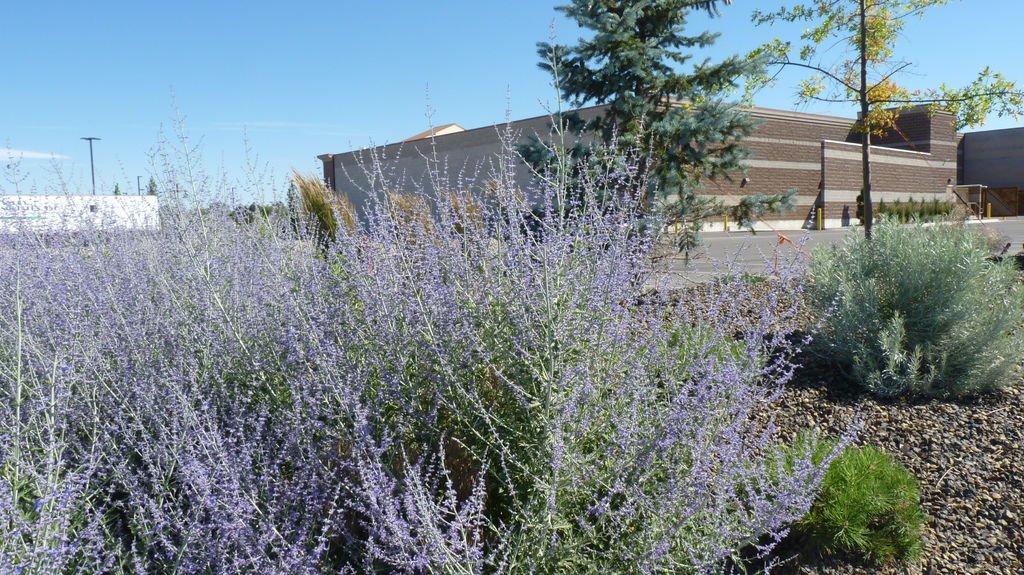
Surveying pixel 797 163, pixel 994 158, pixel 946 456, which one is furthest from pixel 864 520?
pixel 994 158

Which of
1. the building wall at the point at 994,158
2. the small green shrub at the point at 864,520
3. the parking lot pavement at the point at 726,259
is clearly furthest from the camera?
the building wall at the point at 994,158

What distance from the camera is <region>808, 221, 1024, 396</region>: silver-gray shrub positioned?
4371mm

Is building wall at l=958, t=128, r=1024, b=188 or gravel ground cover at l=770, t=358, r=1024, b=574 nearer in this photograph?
gravel ground cover at l=770, t=358, r=1024, b=574

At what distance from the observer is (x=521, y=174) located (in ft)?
81.3

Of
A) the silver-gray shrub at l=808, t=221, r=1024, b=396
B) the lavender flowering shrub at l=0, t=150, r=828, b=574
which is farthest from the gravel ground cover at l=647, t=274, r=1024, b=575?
the lavender flowering shrub at l=0, t=150, r=828, b=574

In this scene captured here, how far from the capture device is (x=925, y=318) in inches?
179

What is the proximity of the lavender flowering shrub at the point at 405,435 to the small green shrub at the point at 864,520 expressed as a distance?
0.78 feet

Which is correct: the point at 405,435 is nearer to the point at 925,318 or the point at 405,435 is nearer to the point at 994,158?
the point at 925,318

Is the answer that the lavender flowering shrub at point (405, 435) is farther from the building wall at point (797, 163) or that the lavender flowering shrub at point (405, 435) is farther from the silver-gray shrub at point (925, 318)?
the building wall at point (797, 163)

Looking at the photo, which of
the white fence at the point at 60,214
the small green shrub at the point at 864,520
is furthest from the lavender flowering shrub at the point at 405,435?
the white fence at the point at 60,214

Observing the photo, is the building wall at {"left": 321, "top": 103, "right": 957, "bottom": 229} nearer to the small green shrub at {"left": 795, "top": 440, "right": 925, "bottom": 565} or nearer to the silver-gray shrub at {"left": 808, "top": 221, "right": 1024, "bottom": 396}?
the silver-gray shrub at {"left": 808, "top": 221, "right": 1024, "bottom": 396}

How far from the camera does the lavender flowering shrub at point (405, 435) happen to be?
87.4 inches

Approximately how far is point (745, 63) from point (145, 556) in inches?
349

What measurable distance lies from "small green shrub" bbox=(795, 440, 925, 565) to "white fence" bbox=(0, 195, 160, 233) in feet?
18.4
